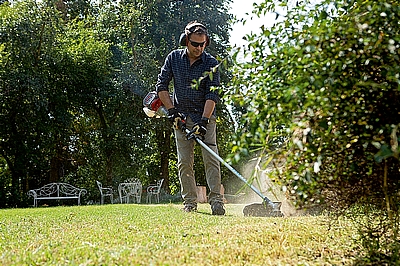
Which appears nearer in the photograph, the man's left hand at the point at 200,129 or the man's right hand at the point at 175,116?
the man's left hand at the point at 200,129

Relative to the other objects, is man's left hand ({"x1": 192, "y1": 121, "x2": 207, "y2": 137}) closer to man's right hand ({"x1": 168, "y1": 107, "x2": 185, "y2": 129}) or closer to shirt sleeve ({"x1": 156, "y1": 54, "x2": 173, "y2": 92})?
man's right hand ({"x1": 168, "y1": 107, "x2": 185, "y2": 129})

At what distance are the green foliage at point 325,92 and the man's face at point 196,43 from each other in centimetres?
304

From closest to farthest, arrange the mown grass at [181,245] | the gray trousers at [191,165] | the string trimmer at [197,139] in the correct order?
the mown grass at [181,245]
the string trimmer at [197,139]
the gray trousers at [191,165]

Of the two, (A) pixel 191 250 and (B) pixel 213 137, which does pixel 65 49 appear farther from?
(A) pixel 191 250

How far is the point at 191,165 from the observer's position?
4.91 metres

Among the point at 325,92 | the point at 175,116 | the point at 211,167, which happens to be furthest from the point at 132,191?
the point at 325,92

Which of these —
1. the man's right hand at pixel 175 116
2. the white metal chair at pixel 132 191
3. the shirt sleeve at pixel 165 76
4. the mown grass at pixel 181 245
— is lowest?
the mown grass at pixel 181 245

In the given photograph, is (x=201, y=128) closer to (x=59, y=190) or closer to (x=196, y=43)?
(x=196, y=43)

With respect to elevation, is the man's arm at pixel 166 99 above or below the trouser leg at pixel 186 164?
above

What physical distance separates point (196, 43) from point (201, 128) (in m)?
0.85

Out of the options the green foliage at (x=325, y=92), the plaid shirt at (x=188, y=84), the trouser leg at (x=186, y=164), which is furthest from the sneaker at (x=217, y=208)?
the green foliage at (x=325, y=92)

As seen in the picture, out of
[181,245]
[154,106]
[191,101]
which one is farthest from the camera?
[154,106]

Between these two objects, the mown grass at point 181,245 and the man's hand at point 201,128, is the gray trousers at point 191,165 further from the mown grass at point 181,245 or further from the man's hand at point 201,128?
the mown grass at point 181,245

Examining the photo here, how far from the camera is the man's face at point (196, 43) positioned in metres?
4.76
